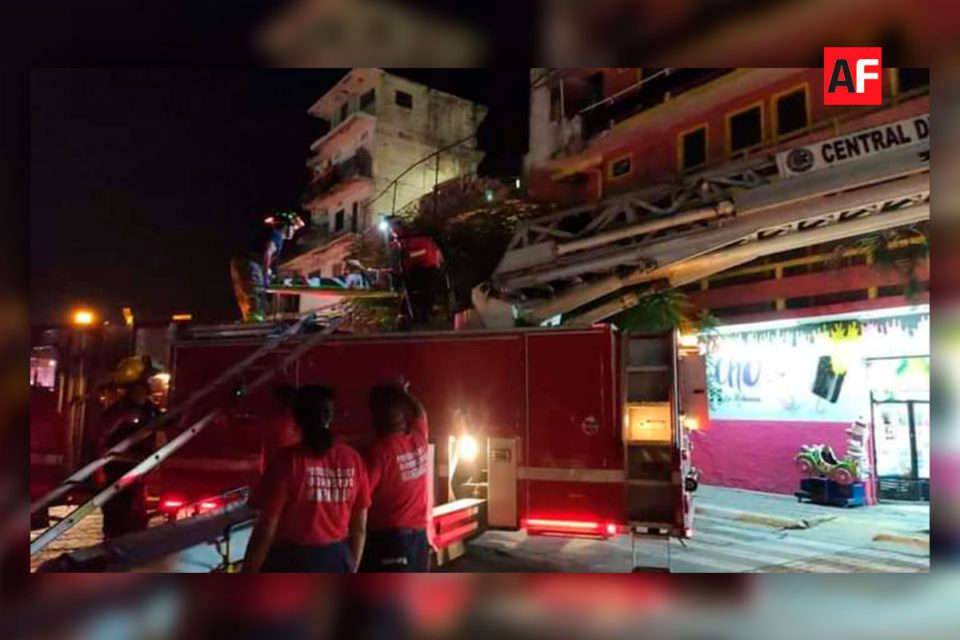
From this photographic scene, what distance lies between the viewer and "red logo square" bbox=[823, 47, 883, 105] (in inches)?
219

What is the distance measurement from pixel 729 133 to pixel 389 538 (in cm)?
965

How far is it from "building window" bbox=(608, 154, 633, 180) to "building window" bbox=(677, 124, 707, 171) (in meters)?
1.04

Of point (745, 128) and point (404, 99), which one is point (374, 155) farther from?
point (745, 128)

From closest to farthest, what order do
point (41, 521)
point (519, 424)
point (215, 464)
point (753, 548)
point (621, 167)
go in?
point (519, 424) → point (41, 521) → point (215, 464) → point (753, 548) → point (621, 167)

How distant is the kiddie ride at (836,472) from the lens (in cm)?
977

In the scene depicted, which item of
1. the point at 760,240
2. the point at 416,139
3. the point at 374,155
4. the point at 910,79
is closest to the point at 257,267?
the point at 760,240

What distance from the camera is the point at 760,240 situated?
6.62 metres

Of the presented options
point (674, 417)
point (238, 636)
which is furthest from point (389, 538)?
point (674, 417)

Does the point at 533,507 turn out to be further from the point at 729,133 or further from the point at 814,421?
the point at 729,133

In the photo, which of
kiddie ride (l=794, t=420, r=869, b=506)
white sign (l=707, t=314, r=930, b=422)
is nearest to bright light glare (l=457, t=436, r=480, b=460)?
white sign (l=707, t=314, r=930, b=422)

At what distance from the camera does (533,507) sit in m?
6.18

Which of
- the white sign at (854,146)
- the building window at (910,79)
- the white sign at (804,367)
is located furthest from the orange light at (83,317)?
the building window at (910,79)

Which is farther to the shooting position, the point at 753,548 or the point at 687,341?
the point at 753,548

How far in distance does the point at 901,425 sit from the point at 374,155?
66.6 feet
